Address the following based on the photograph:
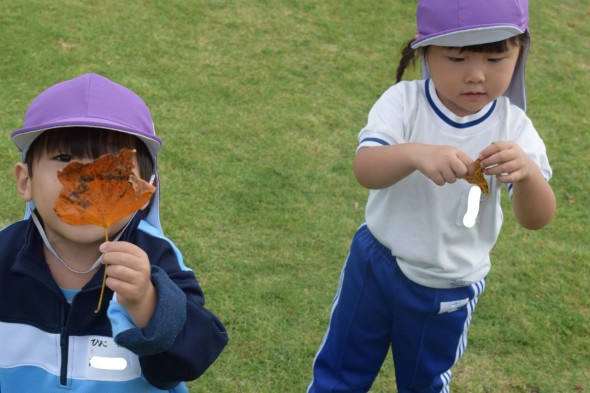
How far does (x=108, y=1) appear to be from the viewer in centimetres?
507

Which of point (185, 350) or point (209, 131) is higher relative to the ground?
point (185, 350)

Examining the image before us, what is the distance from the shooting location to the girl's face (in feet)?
6.32

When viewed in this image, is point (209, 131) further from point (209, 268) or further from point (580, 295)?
point (580, 295)

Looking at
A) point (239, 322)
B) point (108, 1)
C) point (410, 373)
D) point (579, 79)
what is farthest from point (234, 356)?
point (579, 79)

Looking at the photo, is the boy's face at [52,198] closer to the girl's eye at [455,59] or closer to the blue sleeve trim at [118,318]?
the blue sleeve trim at [118,318]

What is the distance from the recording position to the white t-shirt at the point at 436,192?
6.73 feet

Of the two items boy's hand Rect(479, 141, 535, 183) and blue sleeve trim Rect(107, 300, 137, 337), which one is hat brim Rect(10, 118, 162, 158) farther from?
boy's hand Rect(479, 141, 535, 183)

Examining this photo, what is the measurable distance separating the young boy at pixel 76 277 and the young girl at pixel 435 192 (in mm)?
605

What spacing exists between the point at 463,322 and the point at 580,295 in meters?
1.26

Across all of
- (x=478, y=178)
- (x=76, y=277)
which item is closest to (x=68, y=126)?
(x=76, y=277)

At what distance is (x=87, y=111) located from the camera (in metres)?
1.63

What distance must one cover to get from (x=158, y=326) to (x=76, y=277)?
298 mm

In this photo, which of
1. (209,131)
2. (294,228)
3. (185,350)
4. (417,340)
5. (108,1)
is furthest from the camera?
(108,1)

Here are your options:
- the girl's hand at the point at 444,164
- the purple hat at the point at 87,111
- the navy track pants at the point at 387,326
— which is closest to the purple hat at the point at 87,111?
the purple hat at the point at 87,111
